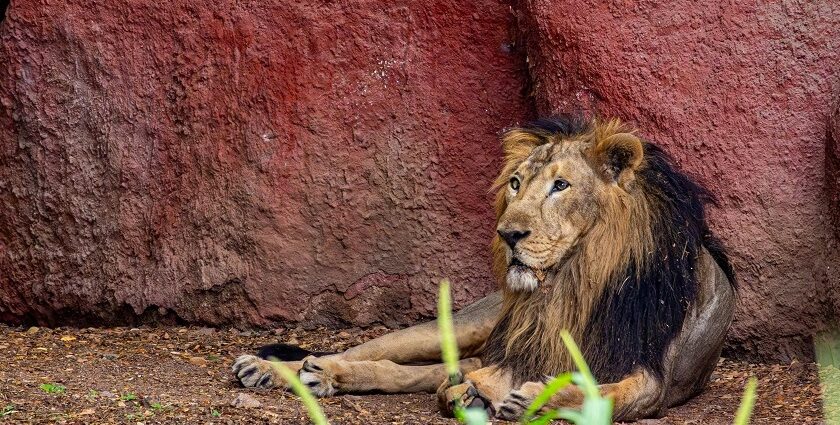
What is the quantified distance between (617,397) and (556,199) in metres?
0.76

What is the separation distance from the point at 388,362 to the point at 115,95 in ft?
6.87

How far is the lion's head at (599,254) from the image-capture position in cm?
434

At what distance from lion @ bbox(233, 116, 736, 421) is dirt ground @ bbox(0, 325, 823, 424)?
22 cm

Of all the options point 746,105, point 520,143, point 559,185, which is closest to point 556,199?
point 559,185

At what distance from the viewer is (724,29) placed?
5262mm

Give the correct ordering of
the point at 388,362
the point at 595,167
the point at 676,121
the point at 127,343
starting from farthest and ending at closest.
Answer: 1. the point at 127,343
2. the point at 676,121
3. the point at 388,362
4. the point at 595,167

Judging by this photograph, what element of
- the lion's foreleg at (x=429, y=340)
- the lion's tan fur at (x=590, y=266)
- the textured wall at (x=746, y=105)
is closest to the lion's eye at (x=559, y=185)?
the lion's tan fur at (x=590, y=266)

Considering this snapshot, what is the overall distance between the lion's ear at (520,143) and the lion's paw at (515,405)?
990 millimetres

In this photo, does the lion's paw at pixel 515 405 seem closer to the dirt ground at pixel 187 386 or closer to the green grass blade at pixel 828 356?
the dirt ground at pixel 187 386

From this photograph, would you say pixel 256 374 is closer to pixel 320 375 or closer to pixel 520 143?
pixel 320 375

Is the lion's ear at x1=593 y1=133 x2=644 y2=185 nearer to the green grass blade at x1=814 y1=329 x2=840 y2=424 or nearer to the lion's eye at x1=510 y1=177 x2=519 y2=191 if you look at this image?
the lion's eye at x1=510 y1=177 x2=519 y2=191

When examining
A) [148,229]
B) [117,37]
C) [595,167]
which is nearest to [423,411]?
[595,167]

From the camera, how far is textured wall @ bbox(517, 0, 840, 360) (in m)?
5.26

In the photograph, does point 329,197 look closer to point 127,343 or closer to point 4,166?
point 127,343
